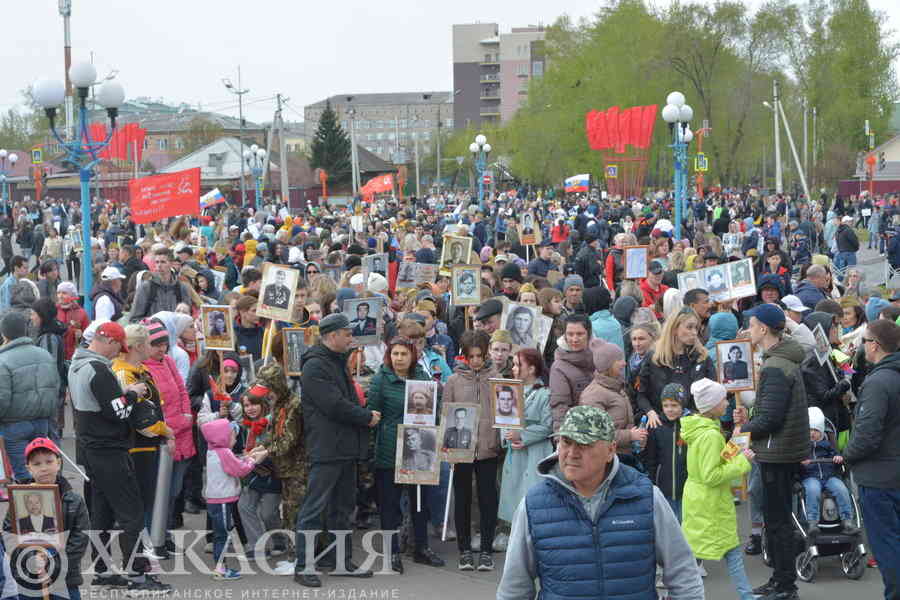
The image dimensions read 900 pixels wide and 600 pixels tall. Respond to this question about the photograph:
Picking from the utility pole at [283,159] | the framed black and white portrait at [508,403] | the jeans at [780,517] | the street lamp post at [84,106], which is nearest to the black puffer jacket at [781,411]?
the jeans at [780,517]

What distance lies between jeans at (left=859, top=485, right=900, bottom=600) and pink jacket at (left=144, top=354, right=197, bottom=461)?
15.4 feet

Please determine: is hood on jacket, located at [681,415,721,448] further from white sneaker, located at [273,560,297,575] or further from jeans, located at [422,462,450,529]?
white sneaker, located at [273,560,297,575]

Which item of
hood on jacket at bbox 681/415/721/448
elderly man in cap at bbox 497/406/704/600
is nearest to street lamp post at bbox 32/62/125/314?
hood on jacket at bbox 681/415/721/448

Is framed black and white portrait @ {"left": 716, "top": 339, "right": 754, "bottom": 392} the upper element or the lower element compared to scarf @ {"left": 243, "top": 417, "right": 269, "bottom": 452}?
upper

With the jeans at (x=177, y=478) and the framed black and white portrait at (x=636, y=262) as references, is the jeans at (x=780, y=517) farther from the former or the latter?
the framed black and white portrait at (x=636, y=262)

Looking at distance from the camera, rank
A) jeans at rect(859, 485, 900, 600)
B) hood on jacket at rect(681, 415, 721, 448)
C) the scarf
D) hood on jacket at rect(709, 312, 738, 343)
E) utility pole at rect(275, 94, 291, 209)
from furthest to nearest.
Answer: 1. utility pole at rect(275, 94, 291, 209)
2. hood on jacket at rect(709, 312, 738, 343)
3. the scarf
4. hood on jacket at rect(681, 415, 721, 448)
5. jeans at rect(859, 485, 900, 600)

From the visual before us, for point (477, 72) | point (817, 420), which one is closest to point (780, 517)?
point (817, 420)

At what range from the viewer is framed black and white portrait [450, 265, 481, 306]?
1236 centimetres

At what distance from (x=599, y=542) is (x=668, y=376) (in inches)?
187

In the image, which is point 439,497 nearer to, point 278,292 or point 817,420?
point 278,292

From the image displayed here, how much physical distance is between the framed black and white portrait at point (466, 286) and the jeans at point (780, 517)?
5027 millimetres

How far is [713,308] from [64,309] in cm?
703

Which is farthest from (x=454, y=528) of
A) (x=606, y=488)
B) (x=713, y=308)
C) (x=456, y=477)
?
(x=606, y=488)

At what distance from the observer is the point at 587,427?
167 inches
